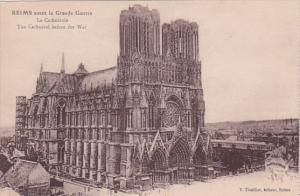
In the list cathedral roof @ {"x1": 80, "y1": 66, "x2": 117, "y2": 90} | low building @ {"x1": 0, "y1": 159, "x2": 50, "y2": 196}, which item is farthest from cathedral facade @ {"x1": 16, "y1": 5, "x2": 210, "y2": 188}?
low building @ {"x1": 0, "y1": 159, "x2": 50, "y2": 196}

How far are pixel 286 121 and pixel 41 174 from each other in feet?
8.21

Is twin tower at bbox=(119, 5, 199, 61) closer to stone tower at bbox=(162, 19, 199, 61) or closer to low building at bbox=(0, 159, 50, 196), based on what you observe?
stone tower at bbox=(162, 19, 199, 61)

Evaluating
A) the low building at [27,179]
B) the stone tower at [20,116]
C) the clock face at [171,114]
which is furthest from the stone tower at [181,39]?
the low building at [27,179]

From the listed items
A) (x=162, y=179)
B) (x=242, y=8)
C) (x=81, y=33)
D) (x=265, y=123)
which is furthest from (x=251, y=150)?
(x=81, y=33)

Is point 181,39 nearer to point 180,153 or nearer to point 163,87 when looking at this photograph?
point 163,87

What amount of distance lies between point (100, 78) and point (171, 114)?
90 cm

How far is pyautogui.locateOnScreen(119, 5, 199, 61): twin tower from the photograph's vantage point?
472 centimetres

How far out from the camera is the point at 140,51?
5.04m

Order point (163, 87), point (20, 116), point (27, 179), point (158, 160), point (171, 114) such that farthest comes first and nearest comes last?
point (171, 114) < point (163, 87) < point (158, 160) < point (20, 116) < point (27, 179)

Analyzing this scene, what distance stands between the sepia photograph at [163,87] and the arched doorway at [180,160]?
1 centimetres

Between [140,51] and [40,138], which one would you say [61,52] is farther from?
[40,138]

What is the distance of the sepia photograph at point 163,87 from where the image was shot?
463 cm

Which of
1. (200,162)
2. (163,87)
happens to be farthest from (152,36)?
(200,162)

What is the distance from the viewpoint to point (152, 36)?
5.10m
